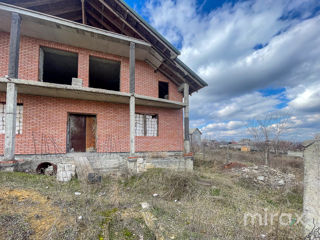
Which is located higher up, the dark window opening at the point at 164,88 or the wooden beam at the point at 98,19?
the wooden beam at the point at 98,19

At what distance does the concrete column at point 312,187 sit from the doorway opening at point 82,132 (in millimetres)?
8585

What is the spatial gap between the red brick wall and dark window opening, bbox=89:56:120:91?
60 centimetres

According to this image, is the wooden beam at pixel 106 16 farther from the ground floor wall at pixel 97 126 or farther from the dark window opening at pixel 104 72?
the ground floor wall at pixel 97 126

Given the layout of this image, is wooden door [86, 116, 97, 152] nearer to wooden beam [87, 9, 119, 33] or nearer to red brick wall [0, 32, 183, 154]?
red brick wall [0, 32, 183, 154]

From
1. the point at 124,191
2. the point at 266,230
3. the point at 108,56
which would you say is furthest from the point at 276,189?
the point at 108,56

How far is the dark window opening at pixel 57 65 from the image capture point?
789cm

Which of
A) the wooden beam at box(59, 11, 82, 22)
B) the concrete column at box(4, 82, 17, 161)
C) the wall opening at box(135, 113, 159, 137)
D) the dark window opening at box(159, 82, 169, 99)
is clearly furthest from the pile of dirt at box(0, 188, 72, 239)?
the dark window opening at box(159, 82, 169, 99)

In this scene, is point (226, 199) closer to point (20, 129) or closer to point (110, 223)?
point (110, 223)

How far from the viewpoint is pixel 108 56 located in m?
8.77

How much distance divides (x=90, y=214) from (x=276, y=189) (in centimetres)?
749

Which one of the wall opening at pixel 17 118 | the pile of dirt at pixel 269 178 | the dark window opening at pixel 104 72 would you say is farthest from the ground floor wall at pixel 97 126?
the pile of dirt at pixel 269 178

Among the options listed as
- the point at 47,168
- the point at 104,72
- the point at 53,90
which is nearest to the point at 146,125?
the point at 104,72

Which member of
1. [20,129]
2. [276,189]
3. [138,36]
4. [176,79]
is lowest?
[276,189]

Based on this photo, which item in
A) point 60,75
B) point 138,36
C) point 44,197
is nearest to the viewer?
point 44,197
